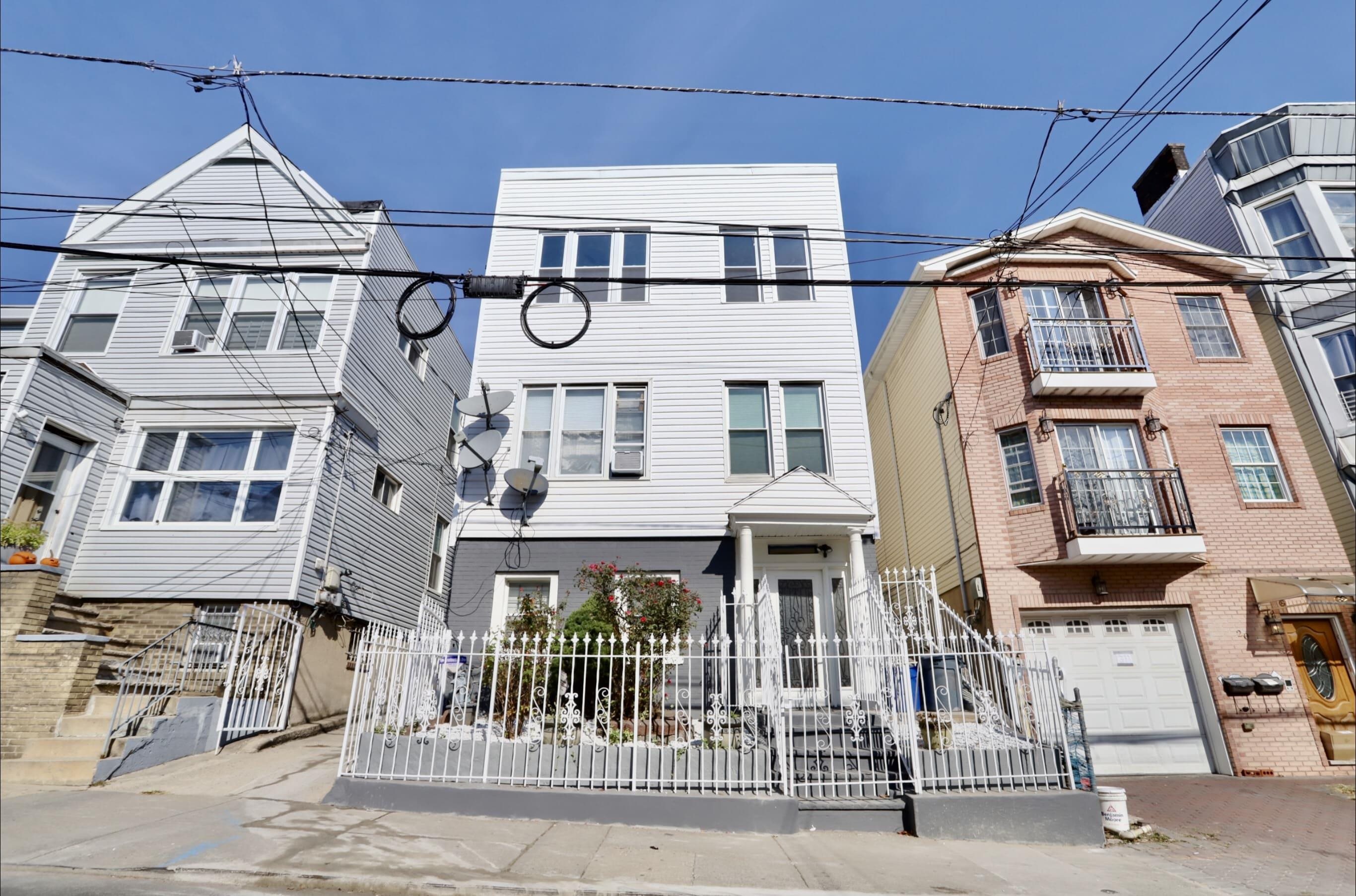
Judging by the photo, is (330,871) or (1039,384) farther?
(1039,384)

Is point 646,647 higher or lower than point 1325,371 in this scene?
lower

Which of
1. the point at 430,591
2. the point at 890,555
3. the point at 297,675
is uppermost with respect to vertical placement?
the point at 890,555

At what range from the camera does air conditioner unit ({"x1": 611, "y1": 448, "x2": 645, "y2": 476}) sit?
10.8 m

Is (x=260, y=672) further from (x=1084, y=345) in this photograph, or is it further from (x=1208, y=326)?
(x=1208, y=326)

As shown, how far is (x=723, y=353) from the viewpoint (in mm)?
11766

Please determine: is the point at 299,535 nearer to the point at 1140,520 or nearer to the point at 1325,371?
the point at 1140,520

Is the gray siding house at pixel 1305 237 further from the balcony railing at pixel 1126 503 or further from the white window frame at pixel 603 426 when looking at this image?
the white window frame at pixel 603 426

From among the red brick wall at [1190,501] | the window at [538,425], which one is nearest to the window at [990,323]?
the red brick wall at [1190,501]

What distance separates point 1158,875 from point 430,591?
47.3 ft

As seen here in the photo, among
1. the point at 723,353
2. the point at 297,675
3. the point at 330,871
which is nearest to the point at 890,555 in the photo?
the point at 723,353

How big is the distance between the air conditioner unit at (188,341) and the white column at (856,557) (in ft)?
39.0

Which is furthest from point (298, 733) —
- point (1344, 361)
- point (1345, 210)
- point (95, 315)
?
point (1345, 210)

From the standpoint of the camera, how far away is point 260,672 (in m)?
9.03

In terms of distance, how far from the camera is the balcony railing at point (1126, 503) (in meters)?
11.4
